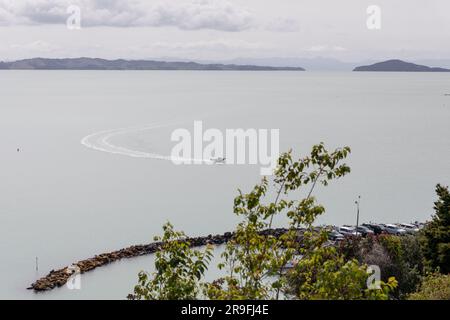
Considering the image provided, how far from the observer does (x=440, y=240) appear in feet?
51.1

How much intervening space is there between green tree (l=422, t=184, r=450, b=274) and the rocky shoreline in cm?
409

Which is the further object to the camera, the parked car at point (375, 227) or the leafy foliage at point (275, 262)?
the parked car at point (375, 227)

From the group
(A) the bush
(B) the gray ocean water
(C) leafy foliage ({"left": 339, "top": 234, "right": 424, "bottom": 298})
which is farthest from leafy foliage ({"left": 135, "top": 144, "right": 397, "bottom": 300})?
(B) the gray ocean water

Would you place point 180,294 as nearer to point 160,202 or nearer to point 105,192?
point 160,202

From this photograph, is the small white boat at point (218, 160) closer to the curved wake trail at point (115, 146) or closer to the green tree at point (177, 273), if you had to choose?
the curved wake trail at point (115, 146)

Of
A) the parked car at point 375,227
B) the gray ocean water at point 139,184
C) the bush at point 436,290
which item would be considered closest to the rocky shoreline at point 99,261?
the gray ocean water at point 139,184

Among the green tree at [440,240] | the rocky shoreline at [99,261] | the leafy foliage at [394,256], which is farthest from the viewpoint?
the rocky shoreline at [99,261]

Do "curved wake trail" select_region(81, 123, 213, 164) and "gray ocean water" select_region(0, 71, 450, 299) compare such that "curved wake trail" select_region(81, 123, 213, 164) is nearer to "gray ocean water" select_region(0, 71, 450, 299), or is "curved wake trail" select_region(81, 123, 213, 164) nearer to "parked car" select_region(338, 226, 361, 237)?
"gray ocean water" select_region(0, 71, 450, 299)

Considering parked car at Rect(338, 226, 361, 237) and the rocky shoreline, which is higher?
parked car at Rect(338, 226, 361, 237)

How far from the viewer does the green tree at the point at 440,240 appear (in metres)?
15.1

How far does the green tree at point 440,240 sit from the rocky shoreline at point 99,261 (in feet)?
13.4

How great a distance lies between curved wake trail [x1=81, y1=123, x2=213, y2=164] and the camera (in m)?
39.0

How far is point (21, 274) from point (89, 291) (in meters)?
2.70
